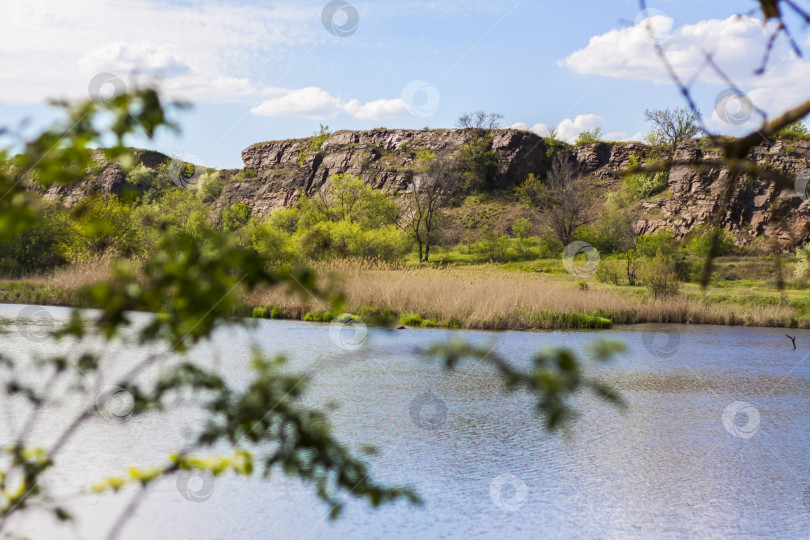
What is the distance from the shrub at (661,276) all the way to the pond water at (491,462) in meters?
9.45

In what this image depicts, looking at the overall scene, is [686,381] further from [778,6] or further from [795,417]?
[778,6]

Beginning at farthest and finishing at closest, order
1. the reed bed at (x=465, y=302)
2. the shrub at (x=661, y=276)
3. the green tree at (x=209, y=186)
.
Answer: the green tree at (x=209, y=186), the shrub at (x=661, y=276), the reed bed at (x=465, y=302)

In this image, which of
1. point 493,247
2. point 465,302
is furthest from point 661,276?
point 493,247

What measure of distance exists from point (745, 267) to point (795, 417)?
24.1 m

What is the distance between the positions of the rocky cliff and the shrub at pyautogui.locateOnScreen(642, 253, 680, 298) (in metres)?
23.0

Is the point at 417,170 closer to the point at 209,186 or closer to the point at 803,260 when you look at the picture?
the point at 209,186

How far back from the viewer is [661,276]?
18.4 meters

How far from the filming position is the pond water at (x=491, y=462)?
3.83 m

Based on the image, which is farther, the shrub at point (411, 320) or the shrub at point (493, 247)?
the shrub at point (493, 247)

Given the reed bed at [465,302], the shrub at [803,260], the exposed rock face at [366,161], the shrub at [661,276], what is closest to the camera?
the reed bed at [465,302]

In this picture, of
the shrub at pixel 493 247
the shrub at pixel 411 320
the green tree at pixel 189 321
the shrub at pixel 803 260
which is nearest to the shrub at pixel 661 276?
the shrub at pixel 803 260

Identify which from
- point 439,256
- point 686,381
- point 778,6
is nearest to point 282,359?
point 778,6

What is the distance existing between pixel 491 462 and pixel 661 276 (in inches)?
590

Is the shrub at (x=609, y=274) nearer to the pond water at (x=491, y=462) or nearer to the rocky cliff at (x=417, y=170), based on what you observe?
the pond water at (x=491, y=462)
